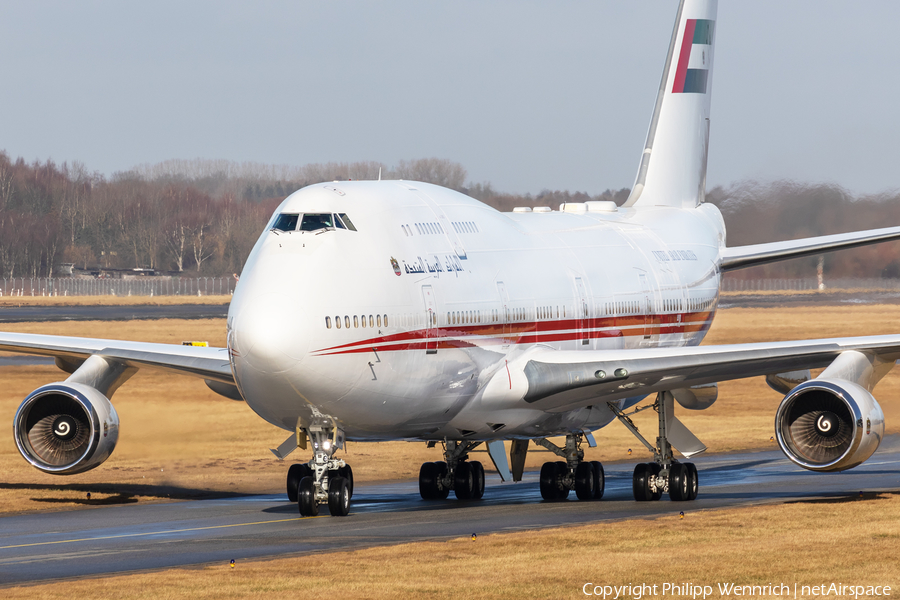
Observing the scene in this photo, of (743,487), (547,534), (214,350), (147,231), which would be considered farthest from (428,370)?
(147,231)

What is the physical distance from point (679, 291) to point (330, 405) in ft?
42.0

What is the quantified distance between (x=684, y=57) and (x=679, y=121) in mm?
1638

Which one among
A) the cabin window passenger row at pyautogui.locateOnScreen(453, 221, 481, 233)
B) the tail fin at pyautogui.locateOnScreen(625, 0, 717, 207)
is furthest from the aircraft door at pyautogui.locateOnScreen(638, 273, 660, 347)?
the cabin window passenger row at pyautogui.locateOnScreen(453, 221, 481, 233)

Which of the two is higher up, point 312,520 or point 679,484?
point 312,520

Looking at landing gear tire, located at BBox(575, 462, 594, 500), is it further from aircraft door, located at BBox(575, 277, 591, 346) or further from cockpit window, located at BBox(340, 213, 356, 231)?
cockpit window, located at BBox(340, 213, 356, 231)

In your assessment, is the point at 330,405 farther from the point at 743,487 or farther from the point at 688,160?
the point at 688,160

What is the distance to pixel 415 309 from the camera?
21578 millimetres

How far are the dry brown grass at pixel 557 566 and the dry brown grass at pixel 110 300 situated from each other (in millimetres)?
81572

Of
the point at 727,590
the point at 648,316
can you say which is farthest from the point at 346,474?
the point at 648,316

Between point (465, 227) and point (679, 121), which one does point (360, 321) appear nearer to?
point (465, 227)

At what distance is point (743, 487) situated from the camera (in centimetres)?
2827

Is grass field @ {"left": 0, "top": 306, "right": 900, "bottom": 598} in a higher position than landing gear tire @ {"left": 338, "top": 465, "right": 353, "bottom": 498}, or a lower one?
lower

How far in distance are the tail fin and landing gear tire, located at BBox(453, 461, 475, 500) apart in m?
10.7

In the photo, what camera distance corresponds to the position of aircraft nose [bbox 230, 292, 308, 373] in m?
19.5
